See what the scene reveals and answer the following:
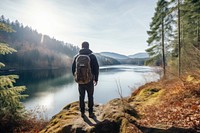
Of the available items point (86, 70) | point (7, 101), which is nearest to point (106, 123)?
point (86, 70)

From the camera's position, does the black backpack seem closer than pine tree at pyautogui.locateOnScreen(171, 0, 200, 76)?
Yes

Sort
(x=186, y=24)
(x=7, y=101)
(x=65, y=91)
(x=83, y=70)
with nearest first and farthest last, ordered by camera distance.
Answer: (x=83, y=70)
(x=7, y=101)
(x=186, y=24)
(x=65, y=91)

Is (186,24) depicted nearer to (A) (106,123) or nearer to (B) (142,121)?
(B) (142,121)

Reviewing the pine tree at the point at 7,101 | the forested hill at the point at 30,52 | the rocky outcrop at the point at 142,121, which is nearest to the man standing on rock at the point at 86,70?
the rocky outcrop at the point at 142,121

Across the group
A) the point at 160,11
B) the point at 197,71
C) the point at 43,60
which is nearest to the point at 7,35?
the point at 43,60

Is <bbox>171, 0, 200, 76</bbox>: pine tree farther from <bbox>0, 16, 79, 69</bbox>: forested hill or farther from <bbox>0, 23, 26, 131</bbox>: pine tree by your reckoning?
<bbox>0, 16, 79, 69</bbox>: forested hill

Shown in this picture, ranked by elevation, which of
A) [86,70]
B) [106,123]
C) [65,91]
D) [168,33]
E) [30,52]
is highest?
[30,52]

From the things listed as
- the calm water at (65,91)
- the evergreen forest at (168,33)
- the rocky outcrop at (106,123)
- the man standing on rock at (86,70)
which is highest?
the evergreen forest at (168,33)

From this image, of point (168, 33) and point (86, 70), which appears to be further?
point (168, 33)

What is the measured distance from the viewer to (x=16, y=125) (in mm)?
6992

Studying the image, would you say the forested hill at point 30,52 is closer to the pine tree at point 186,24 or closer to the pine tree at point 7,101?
the pine tree at point 186,24

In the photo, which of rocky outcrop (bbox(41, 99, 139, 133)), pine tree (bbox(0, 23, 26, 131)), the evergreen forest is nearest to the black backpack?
rocky outcrop (bbox(41, 99, 139, 133))

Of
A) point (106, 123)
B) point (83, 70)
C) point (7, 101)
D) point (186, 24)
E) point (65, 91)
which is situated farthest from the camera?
point (65, 91)

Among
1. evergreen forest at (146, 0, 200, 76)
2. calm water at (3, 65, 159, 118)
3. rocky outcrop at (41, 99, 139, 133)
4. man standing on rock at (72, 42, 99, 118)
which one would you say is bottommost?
calm water at (3, 65, 159, 118)
